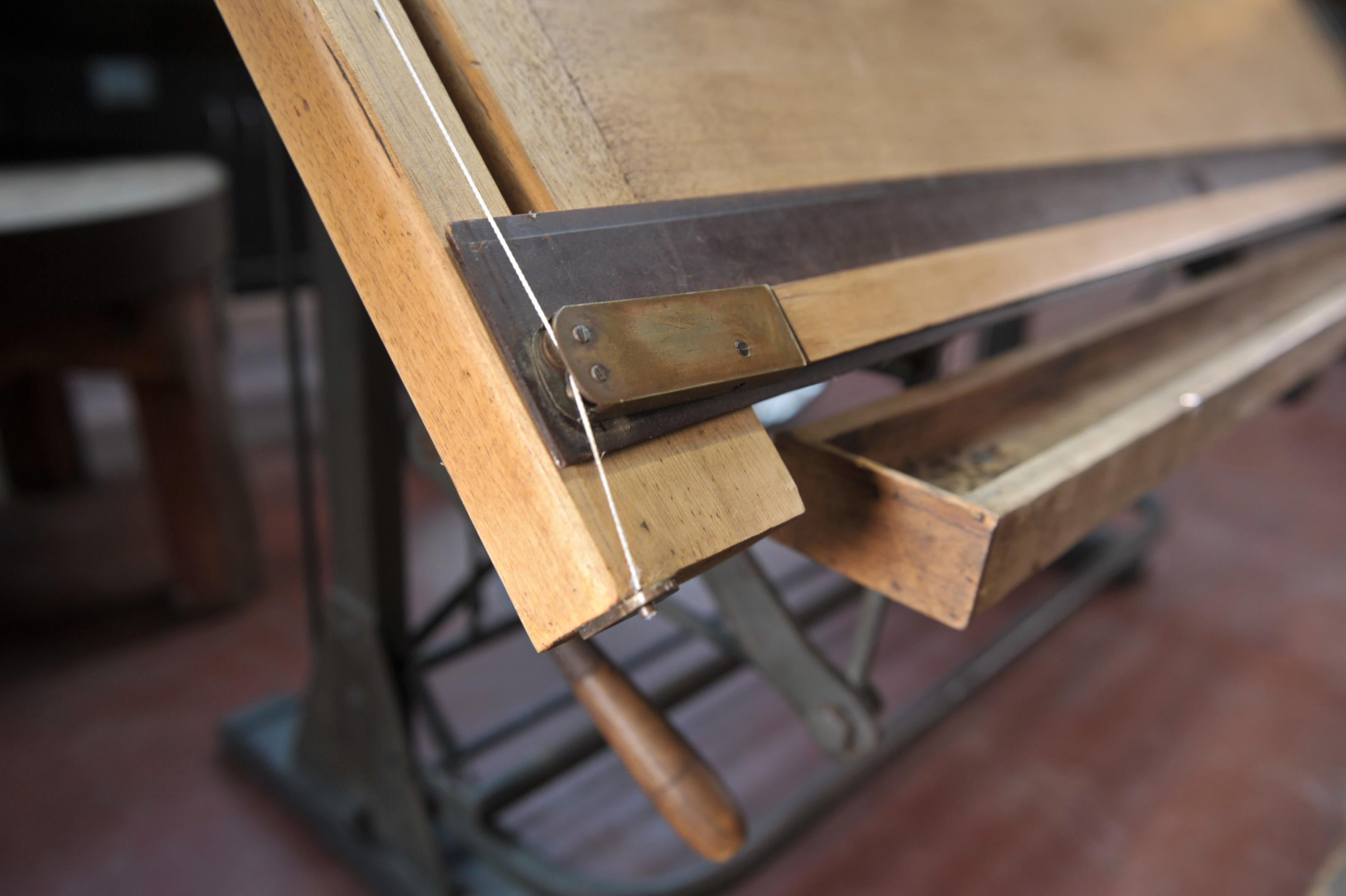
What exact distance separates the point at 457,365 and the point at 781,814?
108 cm

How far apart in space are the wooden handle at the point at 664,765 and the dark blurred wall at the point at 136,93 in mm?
2928

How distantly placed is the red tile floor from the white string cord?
3.87ft

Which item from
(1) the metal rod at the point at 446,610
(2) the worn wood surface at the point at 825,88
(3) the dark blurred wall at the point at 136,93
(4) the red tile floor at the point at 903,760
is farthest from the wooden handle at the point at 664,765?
(3) the dark blurred wall at the point at 136,93

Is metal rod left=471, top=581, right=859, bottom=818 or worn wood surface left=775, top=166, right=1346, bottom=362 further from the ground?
worn wood surface left=775, top=166, right=1346, bottom=362

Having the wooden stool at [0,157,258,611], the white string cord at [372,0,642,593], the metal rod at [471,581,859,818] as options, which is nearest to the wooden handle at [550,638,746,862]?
the white string cord at [372,0,642,593]

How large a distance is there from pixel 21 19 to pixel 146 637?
7.62ft

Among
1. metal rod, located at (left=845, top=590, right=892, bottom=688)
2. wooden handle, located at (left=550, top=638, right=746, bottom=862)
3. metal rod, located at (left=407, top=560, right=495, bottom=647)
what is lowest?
metal rod, located at (left=407, top=560, right=495, bottom=647)

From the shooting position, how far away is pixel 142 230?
174 centimetres

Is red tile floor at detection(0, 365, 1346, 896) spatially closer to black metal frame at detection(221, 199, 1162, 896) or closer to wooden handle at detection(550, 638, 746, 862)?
black metal frame at detection(221, 199, 1162, 896)

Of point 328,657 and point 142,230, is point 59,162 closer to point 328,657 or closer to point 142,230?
point 142,230

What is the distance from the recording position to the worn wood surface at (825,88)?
0.65 m

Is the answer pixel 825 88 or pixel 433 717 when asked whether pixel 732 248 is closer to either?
pixel 825 88

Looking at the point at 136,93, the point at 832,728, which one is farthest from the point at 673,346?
the point at 136,93

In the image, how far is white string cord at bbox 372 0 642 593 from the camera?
18.8 inches
